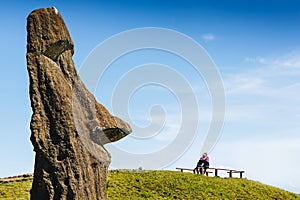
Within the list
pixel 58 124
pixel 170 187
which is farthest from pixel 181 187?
pixel 58 124

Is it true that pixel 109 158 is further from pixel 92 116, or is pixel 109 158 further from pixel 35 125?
pixel 35 125

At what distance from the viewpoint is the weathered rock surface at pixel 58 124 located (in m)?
10.5

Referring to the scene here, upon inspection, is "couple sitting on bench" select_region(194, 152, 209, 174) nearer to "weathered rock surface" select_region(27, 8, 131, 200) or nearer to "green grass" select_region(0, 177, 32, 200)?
"green grass" select_region(0, 177, 32, 200)

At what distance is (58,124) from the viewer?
418 inches

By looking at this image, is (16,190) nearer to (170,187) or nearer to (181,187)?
(170,187)

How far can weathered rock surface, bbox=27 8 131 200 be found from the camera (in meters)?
10.5

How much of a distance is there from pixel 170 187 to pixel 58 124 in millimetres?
15489

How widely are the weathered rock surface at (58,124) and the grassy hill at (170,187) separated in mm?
11077

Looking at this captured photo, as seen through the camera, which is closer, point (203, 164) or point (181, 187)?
point (181, 187)

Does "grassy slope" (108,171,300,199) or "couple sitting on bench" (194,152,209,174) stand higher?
"couple sitting on bench" (194,152,209,174)

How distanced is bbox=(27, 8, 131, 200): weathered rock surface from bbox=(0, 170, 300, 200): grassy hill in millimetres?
11077

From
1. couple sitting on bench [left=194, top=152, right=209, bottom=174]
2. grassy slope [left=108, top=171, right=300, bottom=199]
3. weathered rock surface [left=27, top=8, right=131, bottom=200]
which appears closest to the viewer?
weathered rock surface [left=27, top=8, right=131, bottom=200]

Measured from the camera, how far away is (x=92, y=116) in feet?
37.3

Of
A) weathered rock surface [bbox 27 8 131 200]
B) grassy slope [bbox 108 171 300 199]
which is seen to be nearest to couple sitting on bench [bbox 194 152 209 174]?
grassy slope [bbox 108 171 300 199]
